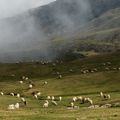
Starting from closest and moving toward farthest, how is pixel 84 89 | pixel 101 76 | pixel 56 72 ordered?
pixel 84 89, pixel 101 76, pixel 56 72

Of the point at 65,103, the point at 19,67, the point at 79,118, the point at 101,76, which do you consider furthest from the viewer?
the point at 19,67

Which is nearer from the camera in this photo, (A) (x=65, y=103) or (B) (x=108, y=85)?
(A) (x=65, y=103)

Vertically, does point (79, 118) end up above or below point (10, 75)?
below

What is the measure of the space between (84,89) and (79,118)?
50910 millimetres

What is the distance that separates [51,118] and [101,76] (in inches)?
2530

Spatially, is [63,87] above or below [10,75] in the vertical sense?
below

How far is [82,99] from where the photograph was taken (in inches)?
2936

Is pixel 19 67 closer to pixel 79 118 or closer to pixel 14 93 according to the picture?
pixel 14 93

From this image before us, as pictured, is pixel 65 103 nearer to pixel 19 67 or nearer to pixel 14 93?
pixel 14 93

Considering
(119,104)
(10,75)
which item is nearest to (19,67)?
(10,75)

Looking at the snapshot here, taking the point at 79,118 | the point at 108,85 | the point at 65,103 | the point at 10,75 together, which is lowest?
the point at 79,118

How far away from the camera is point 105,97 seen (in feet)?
245

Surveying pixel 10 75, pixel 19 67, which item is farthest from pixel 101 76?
pixel 19 67

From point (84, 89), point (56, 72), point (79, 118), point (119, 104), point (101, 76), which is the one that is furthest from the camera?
point (56, 72)
